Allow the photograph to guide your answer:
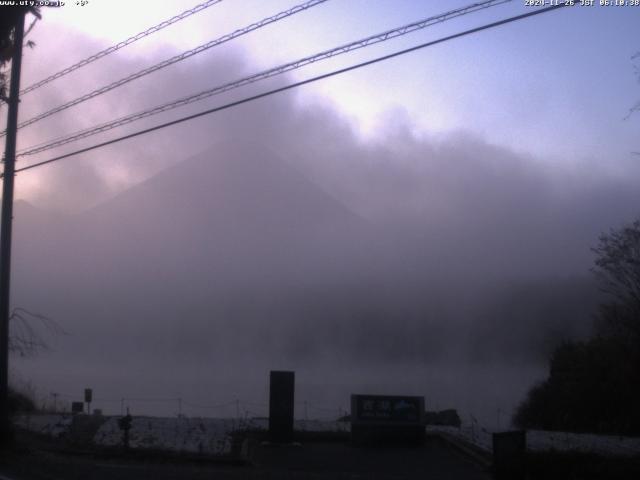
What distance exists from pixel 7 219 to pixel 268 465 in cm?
975

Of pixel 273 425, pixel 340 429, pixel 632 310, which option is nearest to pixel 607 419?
pixel 632 310

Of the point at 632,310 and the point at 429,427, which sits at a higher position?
the point at 632,310

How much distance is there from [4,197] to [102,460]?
7.53m

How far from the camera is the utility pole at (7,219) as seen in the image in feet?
68.3

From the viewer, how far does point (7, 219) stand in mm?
21469

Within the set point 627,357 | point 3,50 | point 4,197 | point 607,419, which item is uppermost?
point 3,50

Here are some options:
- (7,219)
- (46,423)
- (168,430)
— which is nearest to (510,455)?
(168,430)

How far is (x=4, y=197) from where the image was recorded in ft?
70.0

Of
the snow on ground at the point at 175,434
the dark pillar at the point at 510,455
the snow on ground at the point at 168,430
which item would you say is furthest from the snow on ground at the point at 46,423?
the dark pillar at the point at 510,455

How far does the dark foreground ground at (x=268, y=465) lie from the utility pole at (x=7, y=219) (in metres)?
1.52

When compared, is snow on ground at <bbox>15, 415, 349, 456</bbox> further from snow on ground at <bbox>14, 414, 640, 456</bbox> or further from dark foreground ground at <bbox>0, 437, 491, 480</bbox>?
dark foreground ground at <bbox>0, 437, 491, 480</bbox>

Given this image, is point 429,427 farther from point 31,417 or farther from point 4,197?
point 4,197

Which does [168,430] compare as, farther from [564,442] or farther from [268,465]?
[564,442]

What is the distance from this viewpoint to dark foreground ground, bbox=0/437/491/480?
1781 centimetres
